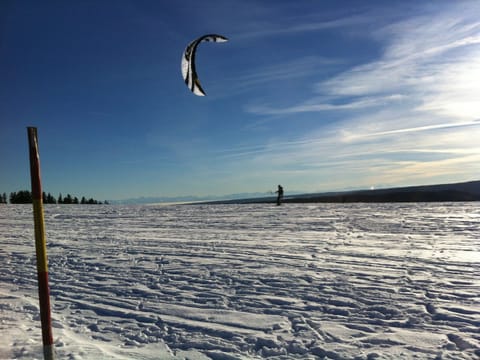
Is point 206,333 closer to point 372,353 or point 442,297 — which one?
point 372,353

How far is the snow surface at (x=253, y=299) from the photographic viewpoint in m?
4.11

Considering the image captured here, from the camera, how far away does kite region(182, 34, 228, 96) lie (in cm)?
547

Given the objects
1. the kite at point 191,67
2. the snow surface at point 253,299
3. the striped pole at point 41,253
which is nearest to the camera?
the striped pole at point 41,253

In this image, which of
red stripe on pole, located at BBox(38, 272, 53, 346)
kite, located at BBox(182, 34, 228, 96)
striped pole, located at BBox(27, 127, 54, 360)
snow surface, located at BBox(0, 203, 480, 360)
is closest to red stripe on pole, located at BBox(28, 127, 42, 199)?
striped pole, located at BBox(27, 127, 54, 360)

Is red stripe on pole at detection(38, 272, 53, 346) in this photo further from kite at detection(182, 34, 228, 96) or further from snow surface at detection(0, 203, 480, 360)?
kite at detection(182, 34, 228, 96)

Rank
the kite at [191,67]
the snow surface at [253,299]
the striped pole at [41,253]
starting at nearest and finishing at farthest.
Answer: the striped pole at [41,253] → the snow surface at [253,299] → the kite at [191,67]

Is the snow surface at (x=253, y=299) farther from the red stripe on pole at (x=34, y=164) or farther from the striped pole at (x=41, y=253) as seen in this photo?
the red stripe on pole at (x=34, y=164)

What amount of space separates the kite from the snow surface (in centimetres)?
356

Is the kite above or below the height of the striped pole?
above

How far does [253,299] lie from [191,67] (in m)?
3.99

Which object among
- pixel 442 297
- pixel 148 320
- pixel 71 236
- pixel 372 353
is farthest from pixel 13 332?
pixel 71 236

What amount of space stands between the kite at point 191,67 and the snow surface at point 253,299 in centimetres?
356

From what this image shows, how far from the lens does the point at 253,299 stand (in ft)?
18.6

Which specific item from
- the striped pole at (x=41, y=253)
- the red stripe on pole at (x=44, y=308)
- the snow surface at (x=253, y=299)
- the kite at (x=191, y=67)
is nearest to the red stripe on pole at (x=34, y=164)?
the striped pole at (x=41, y=253)
